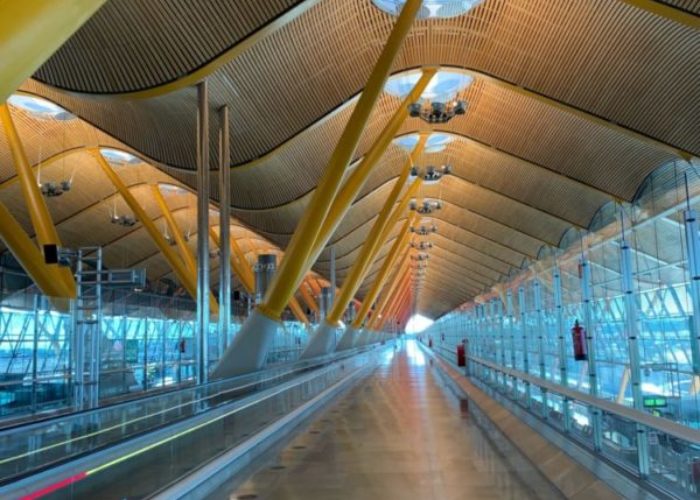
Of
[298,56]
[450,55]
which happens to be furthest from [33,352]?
[450,55]

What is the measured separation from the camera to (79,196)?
35562 mm

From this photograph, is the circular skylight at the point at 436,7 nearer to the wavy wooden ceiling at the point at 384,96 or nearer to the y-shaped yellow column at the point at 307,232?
the wavy wooden ceiling at the point at 384,96

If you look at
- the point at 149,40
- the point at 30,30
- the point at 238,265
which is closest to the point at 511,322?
the point at 149,40

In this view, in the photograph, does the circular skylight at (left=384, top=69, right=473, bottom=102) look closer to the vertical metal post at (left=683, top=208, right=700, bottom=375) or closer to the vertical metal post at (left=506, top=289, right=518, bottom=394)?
the vertical metal post at (left=506, top=289, right=518, bottom=394)

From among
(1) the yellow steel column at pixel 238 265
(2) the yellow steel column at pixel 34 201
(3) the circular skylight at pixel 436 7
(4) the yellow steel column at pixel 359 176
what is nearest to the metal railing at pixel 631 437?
(4) the yellow steel column at pixel 359 176

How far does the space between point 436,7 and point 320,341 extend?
14678 mm

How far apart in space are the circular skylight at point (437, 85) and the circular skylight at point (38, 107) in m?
11.0

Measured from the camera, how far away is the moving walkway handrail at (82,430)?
4.41m

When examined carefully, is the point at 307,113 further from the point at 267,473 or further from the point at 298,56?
the point at 267,473

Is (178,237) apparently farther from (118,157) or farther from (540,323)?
(540,323)

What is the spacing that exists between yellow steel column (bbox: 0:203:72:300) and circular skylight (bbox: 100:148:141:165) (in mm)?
10022

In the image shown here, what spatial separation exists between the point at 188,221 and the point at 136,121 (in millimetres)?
25703

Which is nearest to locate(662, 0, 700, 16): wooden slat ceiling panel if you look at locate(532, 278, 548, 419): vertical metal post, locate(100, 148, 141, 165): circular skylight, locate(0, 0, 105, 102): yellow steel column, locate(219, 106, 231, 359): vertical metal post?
locate(532, 278, 548, 419): vertical metal post

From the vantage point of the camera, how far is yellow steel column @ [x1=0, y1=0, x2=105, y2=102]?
4.61 metres
